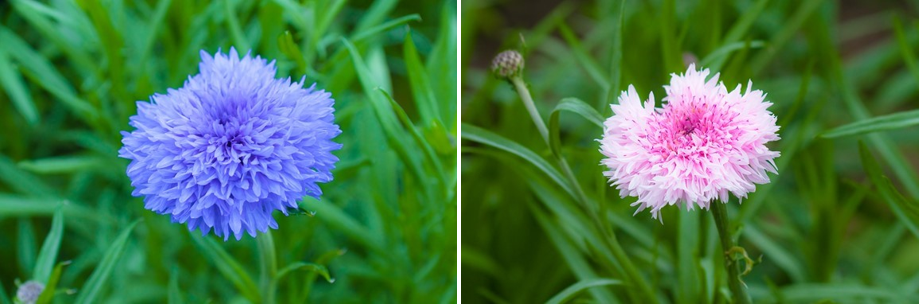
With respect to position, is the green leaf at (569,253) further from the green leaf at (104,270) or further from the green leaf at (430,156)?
the green leaf at (104,270)

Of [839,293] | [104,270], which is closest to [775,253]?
[839,293]

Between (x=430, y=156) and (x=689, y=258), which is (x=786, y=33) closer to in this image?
(x=689, y=258)

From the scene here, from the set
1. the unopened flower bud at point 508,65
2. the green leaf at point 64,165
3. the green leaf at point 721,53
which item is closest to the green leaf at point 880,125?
the green leaf at point 721,53

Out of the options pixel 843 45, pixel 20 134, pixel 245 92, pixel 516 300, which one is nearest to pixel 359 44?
pixel 245 92

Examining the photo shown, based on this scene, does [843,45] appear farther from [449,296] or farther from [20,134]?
→ [20,134]

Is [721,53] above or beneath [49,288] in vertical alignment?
above

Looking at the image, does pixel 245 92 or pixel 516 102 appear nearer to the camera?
pixel 245 92
